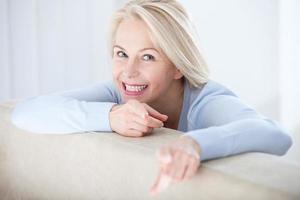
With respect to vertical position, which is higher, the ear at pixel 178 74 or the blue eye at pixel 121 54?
the blue eye at pixel 121 54

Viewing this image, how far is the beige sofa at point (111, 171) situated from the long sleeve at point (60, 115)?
0.02 m

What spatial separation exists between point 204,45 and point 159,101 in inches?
54.2

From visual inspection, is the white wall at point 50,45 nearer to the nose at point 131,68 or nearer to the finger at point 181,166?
the nose at point 131,68

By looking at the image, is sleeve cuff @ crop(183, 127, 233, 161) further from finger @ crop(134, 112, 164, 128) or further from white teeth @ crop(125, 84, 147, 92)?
white teeth @ crop(125, 84, 147, 92)

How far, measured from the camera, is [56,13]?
2668mm

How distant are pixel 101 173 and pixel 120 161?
0.23ft

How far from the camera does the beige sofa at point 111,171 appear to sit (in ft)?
2.61

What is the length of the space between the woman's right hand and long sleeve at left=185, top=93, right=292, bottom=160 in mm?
123

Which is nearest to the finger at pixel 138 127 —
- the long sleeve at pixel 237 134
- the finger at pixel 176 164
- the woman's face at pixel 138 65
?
the long sleeve at pixel 237 134

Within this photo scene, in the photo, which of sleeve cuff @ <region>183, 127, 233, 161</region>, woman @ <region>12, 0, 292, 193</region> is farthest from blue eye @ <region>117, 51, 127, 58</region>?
sleeve cuff @ <region>183, 127, 233, 161</region>

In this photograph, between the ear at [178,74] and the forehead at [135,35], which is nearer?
the forehead at [135,35]

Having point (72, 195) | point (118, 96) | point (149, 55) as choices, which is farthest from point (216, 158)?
point (118, 96)

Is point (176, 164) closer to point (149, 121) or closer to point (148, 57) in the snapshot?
point (149, 121)

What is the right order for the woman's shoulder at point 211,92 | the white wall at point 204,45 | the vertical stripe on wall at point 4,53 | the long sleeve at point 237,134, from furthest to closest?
the white wall at point 204,45
the vertical stripe on wall at point 4,53
the woman's shoulder at point 211,92
the long sleeve at point 237,134
